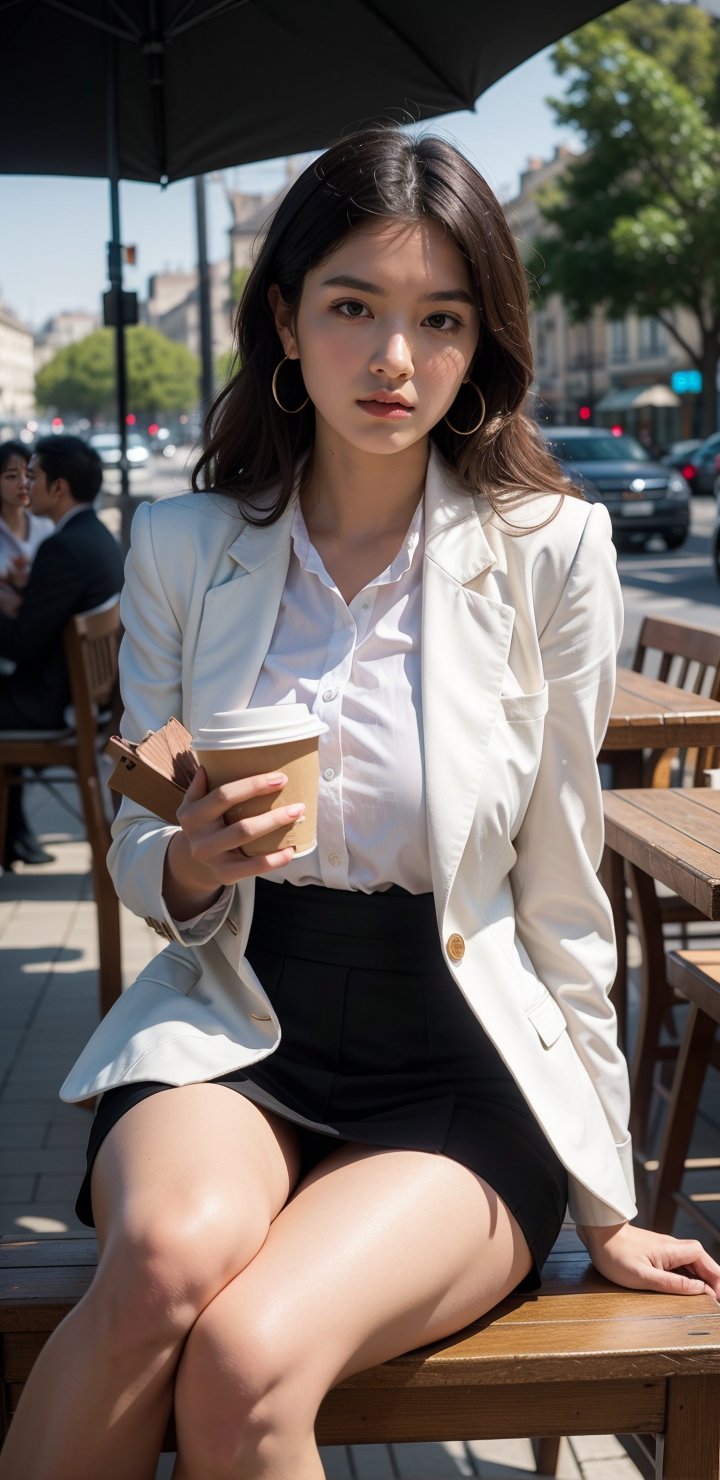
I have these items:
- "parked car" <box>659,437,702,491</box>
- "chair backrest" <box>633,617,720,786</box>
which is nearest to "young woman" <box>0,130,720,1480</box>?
"chair backrest" <box>633,617,720,786</box>

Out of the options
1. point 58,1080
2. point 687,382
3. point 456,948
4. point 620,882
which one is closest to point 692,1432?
point 456,948

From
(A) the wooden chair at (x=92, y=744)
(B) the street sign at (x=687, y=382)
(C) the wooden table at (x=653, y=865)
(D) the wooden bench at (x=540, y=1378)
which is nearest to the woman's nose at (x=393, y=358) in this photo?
(C) the wooden table at (x=653, y=865)

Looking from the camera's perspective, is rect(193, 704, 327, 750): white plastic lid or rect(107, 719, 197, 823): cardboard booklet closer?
rect(193, 704, 327, 750): white plastic lid

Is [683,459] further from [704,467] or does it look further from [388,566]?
[388,566]

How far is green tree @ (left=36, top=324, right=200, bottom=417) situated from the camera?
122 m

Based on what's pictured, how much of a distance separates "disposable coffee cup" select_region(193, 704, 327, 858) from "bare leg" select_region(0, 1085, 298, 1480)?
1.13ft

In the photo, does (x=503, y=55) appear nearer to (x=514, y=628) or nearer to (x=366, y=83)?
(x=366, y=83)

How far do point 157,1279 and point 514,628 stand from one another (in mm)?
862

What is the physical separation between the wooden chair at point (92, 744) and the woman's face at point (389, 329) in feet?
7.74

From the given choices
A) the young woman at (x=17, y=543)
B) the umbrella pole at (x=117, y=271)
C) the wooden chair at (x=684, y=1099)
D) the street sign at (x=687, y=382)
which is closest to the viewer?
the wooden chair at (x=684, y=1099)

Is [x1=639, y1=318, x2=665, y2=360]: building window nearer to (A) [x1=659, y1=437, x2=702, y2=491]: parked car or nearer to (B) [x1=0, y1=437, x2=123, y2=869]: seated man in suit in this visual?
(A) [x1=659, y1=437, x2=702, y2=491]: parked car

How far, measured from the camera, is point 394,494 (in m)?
2.08

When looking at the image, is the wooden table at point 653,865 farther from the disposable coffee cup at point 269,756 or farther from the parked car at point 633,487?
the parked car at point 633,487

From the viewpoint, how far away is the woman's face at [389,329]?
6.17 ft
